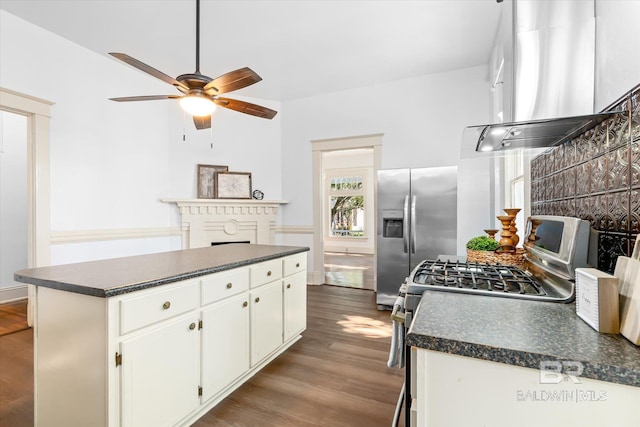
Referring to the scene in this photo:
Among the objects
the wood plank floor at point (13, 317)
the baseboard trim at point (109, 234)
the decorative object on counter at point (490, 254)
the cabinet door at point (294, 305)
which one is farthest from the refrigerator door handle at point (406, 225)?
the wood plank floor at point (13, 317)

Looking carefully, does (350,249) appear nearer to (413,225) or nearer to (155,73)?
(413,225)

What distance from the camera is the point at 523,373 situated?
0.69 meters

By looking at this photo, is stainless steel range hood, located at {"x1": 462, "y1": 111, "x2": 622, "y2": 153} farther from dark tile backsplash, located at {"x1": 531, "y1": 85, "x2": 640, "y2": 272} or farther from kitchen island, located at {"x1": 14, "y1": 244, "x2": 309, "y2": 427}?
kitchen island, located at {"x1": 14, "y1": 244, "x2": 309, "y2": 427}

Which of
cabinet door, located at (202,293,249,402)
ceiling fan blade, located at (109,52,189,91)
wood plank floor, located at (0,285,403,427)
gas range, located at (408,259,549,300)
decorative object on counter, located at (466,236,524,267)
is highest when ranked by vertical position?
ceiling fan blade, located at (109,52,189,91)

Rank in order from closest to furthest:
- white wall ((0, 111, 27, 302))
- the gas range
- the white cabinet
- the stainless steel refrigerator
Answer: the gas range
the white cabinet
the stainless steel refrigerator
white wall ((0, 111, 27, 302))

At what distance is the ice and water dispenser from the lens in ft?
12.5

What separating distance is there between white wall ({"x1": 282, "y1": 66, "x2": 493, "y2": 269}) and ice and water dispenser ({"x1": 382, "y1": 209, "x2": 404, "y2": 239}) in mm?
979

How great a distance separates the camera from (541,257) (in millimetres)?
1375

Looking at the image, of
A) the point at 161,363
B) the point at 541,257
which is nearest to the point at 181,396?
the point at 161,363

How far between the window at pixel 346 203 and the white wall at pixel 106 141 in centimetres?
432

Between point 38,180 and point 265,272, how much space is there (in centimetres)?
269

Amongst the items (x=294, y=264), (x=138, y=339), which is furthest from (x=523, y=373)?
(x=294, y=264)

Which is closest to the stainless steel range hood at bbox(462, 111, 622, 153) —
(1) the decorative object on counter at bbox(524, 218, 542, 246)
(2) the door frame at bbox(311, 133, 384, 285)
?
(1) the decorative object on counter at bbox(524, 218, 542, 246)

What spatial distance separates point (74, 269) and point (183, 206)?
9.71 feet
